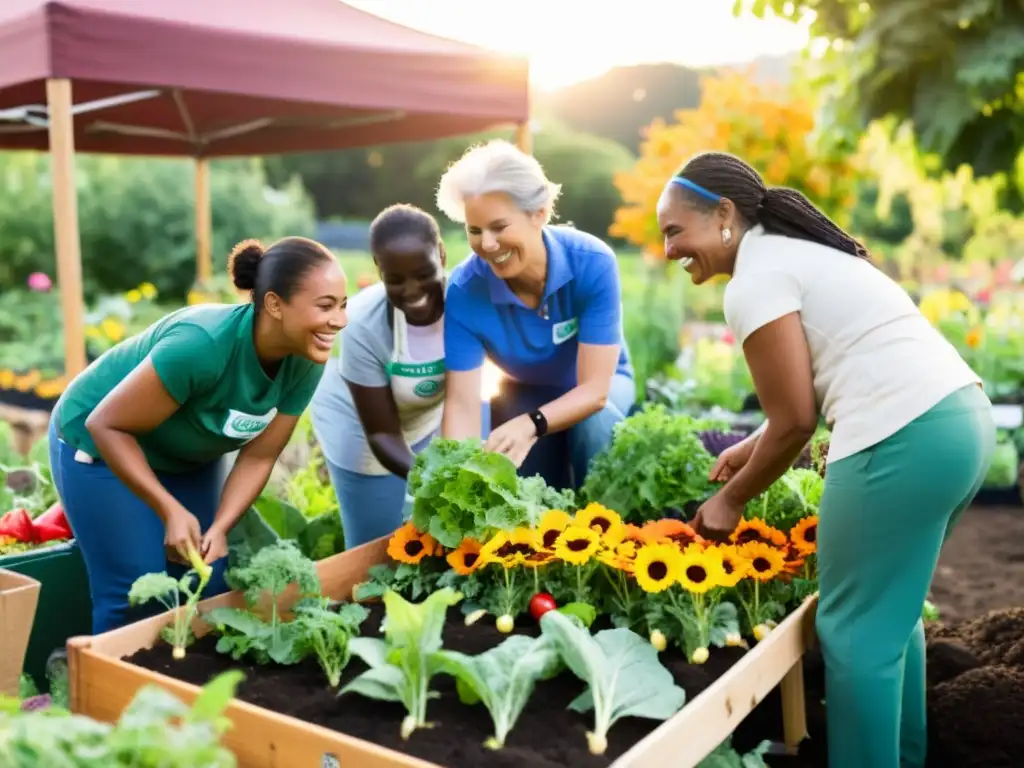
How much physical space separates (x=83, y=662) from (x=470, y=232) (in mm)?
1277

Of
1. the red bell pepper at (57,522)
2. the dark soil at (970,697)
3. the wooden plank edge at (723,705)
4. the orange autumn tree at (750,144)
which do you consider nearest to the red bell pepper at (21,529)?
Answer: the red bell pepper at (57,522)

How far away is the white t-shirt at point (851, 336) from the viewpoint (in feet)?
6.24

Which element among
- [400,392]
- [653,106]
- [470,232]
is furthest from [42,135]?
[653,106]

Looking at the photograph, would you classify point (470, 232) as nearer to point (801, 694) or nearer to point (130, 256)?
point (801, 694)

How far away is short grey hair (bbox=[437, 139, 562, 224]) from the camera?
239cm

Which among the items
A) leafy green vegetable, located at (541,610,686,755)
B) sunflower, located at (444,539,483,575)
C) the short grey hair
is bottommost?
leafy green vegetable, located at (541,610,686,755)

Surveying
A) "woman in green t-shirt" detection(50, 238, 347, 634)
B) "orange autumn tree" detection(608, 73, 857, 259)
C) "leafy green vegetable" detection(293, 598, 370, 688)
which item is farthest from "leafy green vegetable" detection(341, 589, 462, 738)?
"orange autumn tree" detection(608, 73, 857, 259)

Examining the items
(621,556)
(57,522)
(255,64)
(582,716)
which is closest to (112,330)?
(255,64)

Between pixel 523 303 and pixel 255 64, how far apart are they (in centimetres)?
183

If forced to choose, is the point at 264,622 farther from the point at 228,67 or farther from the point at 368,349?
the point at 228,67

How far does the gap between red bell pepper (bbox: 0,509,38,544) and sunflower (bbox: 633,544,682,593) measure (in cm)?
177

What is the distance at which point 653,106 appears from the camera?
2519cm

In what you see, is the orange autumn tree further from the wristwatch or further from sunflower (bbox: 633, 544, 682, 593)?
sunflower (bbox: 633, 544, 682, 593)

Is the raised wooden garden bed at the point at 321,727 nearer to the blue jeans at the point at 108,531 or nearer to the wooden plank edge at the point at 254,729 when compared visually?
the wooden plank edge at the point at 254,729
